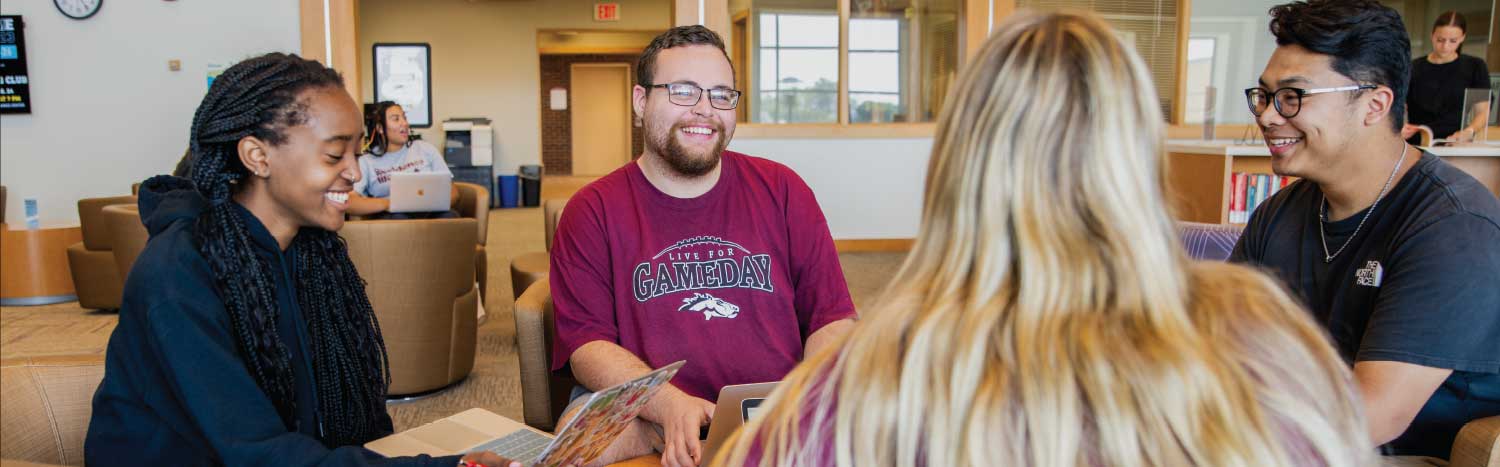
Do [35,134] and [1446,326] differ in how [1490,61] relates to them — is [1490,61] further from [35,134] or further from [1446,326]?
[35,134]

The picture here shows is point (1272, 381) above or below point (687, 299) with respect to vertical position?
above

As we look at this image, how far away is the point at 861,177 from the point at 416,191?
346cm

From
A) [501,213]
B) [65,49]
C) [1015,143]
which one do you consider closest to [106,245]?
[65,49]

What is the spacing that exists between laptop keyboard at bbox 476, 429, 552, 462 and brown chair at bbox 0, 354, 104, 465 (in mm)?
585

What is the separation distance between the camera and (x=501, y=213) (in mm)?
11750

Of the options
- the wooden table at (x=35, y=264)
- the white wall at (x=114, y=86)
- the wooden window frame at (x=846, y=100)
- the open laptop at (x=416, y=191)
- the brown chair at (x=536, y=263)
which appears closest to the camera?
the brown chair at (x=536, y=263)

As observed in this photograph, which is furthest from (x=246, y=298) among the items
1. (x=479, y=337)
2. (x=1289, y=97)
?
(x=479, y=337)

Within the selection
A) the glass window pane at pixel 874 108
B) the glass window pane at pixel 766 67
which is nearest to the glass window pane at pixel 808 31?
the glass window pane at pixel 766 67

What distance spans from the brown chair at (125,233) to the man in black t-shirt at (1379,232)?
4.00 metres

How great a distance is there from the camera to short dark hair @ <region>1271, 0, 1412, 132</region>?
1577 millimetres

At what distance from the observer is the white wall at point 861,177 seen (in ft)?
22.5

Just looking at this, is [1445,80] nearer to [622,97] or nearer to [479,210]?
[479,210]

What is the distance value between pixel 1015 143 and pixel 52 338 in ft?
17.6

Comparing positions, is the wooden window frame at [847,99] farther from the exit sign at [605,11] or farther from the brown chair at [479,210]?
the exit sign at [605,11]
